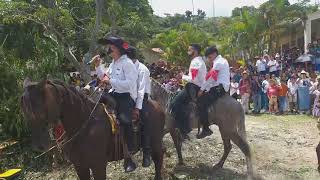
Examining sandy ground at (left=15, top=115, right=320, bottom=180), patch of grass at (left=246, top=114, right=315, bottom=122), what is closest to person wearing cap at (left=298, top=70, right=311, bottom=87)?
patch of grass at (left=246, top=114, right=315, bottom=122)

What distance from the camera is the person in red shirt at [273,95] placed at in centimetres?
1962

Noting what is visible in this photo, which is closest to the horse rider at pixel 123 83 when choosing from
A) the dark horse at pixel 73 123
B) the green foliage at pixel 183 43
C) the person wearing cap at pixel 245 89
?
the dark horse at pixel 73 123

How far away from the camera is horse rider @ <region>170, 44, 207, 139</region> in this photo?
980 centimetres

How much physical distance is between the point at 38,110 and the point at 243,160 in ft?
19.8

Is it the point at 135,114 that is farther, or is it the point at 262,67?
the point at 262,67

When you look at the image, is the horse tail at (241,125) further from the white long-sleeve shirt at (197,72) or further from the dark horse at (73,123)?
the dark horse at (73,123)

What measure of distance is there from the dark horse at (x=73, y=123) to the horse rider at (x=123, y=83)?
284 millimetres

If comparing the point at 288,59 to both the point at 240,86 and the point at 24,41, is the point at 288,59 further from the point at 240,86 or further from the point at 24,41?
the point at 24,41

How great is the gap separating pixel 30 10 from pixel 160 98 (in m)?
6.37

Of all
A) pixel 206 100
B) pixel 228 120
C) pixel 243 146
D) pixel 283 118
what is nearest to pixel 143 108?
pixel 206 100

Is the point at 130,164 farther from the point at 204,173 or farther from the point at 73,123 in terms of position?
the point at 204,173

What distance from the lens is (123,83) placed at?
720 centimetres

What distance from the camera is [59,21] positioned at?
14.4 m

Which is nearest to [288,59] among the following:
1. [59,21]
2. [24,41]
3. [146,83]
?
[24,41]
